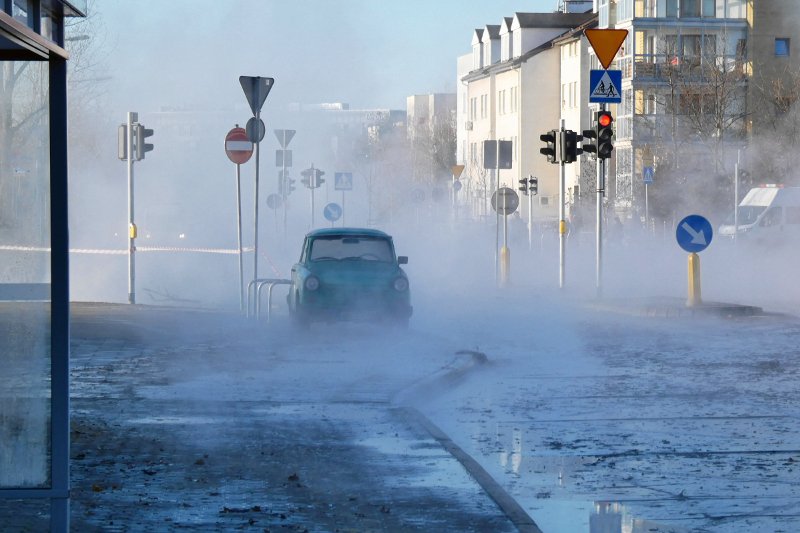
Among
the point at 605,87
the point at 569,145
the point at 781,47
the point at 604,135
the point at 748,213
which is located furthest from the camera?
the point at 781,47

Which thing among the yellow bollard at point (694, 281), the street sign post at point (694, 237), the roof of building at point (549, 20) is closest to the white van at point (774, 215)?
the yellow bollard at point (694, 281)

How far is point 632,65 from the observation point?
74.3 meters

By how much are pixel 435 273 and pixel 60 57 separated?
33.9 meters

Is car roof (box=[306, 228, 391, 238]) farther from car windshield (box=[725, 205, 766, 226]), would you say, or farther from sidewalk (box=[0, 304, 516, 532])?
car windshield (box=[725, 205, 766, 226])

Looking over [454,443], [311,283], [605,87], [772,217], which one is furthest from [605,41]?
[772,217]

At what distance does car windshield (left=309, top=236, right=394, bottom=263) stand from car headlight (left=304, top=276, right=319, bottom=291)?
93cm

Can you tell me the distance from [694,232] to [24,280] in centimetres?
1784

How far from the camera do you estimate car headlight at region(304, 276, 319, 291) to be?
20.5 metres

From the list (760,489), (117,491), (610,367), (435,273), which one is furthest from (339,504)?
(435,273)

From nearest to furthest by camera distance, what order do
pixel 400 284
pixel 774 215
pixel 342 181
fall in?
pixel 400 284 → pixel 774 215 → pixel 342 181

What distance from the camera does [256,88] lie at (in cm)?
2042

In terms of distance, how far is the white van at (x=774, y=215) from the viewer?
150 ft

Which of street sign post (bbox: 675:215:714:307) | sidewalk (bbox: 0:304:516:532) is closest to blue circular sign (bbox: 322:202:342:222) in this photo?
street sign post (bbox: 675:215:714:307)

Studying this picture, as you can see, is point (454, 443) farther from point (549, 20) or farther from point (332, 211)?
point (549, 20)
